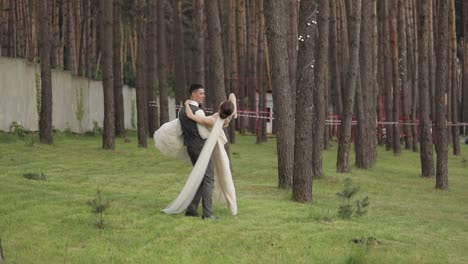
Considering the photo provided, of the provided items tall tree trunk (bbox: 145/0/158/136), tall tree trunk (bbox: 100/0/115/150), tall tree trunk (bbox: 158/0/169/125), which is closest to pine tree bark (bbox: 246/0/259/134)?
tall tree trunk (bbox: 145/0/158/136)

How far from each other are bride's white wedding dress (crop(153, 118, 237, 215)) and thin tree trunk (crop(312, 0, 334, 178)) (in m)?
7.99

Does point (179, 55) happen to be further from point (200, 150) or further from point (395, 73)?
point (200, 150)

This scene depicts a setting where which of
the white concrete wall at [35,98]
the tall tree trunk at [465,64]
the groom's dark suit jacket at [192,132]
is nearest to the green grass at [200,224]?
the groom's dark suit jacket at [192,132]

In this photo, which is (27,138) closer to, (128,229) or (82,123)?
(82,123)

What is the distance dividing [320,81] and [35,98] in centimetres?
1159

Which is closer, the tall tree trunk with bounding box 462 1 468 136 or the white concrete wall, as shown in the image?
the white concrete wall

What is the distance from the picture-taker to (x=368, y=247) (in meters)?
11.9

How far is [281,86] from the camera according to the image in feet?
66.5

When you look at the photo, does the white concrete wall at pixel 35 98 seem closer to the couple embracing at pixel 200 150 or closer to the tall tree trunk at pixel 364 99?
the tall tree trunk at pixel 364 99

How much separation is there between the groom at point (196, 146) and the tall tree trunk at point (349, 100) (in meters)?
12.8

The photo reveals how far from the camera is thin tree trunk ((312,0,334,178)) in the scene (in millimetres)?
21266

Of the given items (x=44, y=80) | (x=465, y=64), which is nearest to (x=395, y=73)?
(x=465, y=64)

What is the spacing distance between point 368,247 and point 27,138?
18079 millimetres

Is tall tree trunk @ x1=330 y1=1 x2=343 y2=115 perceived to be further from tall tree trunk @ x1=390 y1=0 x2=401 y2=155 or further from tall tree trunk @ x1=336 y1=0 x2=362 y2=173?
tall tree trunk @ x1=336 y1=0 x2=362 y2=173
